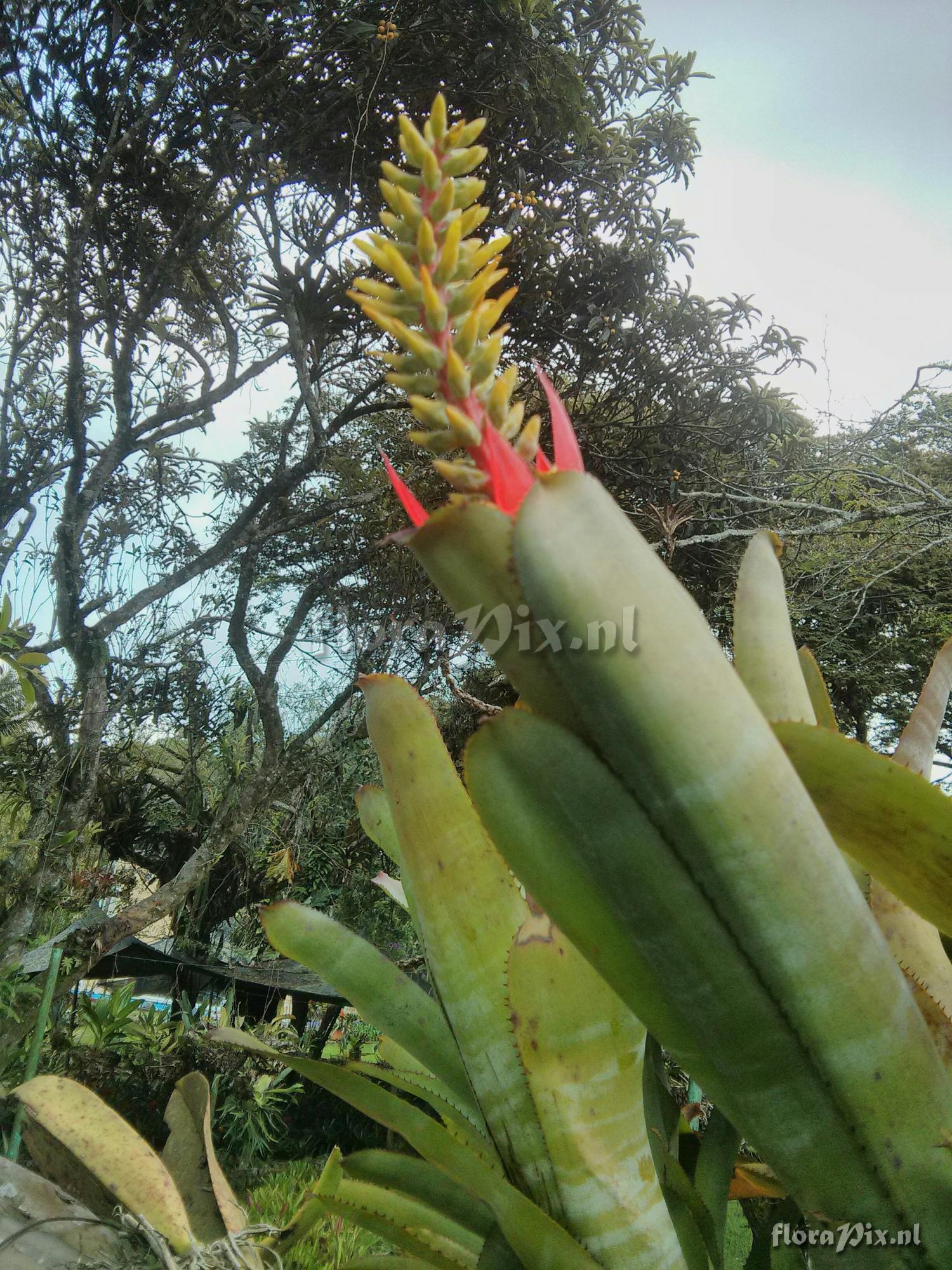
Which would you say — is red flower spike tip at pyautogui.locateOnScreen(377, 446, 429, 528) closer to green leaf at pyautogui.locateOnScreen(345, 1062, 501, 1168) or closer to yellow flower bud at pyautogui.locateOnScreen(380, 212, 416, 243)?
yellow flower bud at pyautogui.locateOnScreen(380, 212, 416, 243)

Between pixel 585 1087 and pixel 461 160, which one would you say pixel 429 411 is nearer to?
pixel 461 160

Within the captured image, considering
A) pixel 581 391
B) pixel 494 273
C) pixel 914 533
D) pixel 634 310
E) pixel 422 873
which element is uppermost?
pixel 634 310

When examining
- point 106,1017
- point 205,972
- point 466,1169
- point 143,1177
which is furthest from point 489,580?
point 205,972

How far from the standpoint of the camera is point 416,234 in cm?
39

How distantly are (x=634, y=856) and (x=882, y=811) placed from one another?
0.47 feet

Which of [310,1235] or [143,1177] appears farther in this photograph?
[310,1235]

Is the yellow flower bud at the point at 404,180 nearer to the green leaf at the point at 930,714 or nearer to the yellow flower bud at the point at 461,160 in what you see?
the yellow flower bud at the point at 461,160

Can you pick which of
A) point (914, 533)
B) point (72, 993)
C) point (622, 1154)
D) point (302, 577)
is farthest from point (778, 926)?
point (302, 577)

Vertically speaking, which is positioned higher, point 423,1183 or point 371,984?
point 371,984

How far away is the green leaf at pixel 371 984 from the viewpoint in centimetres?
62

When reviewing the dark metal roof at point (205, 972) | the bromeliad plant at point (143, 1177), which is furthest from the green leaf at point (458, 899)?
the dark metal roof at point (205, 972)

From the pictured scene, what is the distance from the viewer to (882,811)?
1.25 ft

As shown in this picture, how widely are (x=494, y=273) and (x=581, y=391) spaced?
5.51 metres

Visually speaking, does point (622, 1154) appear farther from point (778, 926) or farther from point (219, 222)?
point (219, 222)
